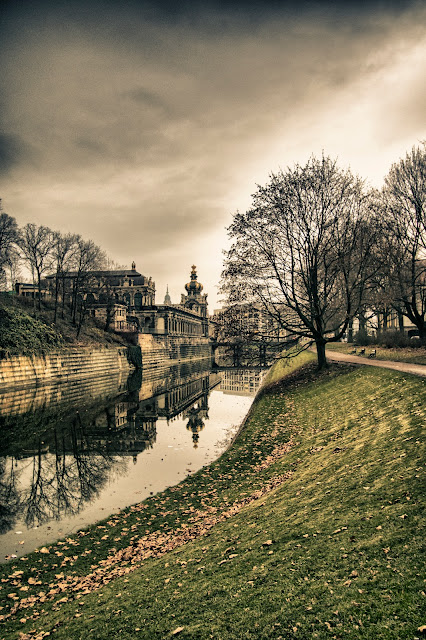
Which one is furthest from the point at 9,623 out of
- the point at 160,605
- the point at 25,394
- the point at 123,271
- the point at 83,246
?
the point at 123,271

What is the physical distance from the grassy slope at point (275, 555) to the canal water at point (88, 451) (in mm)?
1938

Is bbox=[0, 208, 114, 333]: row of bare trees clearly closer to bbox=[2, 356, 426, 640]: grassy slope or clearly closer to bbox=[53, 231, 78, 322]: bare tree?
bbox=[53, 231, 78, 322]: bare tree

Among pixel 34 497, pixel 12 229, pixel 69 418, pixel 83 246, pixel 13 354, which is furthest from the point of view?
pixel 83 246

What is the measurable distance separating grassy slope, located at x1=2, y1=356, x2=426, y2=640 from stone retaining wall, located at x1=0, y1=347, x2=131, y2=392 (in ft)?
108

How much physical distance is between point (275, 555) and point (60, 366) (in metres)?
47.2

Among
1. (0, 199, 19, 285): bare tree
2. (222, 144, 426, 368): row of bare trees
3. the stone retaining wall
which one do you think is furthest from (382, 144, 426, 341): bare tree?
(0, 199, 19, 285): bare tree

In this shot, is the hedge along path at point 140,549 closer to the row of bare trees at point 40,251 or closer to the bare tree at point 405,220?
the bare tree at point 405,220

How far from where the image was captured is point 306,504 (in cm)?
947

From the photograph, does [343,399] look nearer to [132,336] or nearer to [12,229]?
[12,229]

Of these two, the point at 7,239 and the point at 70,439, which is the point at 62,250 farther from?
the point at 70,439

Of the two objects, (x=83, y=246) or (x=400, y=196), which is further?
(x=83, y=246)

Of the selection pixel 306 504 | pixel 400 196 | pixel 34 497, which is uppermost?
pixel 400 196

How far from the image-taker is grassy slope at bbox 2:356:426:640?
5.40 m

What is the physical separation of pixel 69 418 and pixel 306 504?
23280mm
